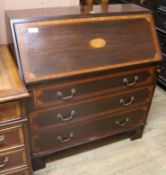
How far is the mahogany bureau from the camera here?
4.13 ft

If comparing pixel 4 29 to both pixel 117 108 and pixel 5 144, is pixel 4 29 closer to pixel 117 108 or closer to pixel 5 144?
pixel 5 144

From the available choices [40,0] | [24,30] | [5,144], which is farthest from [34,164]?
[40,0]

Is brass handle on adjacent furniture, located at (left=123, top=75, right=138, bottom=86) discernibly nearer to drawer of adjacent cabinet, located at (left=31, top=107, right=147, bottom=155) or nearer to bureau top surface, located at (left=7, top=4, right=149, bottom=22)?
drawer of adjacent cabinet, located at (left=31, top=107, right=147, bottom=155)

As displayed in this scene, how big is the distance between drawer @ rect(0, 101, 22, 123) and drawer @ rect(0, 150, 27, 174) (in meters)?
0.22

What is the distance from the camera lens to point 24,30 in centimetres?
125

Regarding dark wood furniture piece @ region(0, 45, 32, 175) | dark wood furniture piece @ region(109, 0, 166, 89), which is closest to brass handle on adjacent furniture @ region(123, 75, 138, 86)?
dark wood furniture piece @ region(0, 45, 32, 175)

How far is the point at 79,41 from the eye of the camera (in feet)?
4.46

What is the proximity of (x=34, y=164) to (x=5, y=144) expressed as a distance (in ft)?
1.43

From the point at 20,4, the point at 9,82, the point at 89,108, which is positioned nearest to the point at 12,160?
the point at 9,82

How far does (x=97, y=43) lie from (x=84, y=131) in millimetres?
614

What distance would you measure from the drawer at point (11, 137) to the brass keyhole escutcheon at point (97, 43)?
640mm

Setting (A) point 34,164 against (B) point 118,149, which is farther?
(B) point 118,149

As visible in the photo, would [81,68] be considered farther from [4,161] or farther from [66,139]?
[4,161]

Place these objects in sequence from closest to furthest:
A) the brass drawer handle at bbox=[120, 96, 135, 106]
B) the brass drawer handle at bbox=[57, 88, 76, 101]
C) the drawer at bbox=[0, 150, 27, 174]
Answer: the drawer at bbox=[0, 150, 27, 174] < the brass drawer handle at bbox=[57, 88, 76, 101] < the brass drawer handle at bbox=[120, 96, 135, 106]
